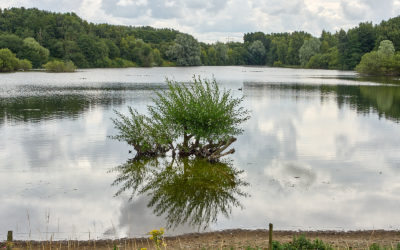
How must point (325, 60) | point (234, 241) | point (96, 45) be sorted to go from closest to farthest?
point (234, 241)
point (96, 45)
point (325, 60)

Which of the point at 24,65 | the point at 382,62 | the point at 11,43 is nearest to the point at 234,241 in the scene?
the point at 382,62

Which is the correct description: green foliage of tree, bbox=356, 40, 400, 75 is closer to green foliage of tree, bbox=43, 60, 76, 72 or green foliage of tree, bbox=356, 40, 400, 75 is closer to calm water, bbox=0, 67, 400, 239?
calm water, bbox=0, 67, 400, 239

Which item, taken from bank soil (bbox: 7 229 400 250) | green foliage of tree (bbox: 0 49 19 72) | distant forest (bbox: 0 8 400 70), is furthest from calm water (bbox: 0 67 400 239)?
distant forest (bbox: 0 8 400 70)

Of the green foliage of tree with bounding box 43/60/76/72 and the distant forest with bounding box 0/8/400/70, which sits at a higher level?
the distant forest with bounding box 0/8/400/70

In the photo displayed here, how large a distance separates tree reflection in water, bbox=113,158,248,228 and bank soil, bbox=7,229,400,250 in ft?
4.78

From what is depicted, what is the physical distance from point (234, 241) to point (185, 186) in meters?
6.08

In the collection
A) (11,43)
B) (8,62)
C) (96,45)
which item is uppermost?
(96,45)

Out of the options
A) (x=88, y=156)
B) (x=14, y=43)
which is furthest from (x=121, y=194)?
(x=14, y=43)

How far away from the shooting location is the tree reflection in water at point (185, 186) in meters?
14.5

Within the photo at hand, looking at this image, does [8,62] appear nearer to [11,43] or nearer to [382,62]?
[11,43]

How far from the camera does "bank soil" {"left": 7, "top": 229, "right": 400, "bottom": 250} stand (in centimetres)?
1115

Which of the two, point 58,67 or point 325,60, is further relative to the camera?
point 325,60

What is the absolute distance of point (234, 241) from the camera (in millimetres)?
11625

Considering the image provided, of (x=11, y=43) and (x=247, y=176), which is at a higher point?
(x=11, y=43)
